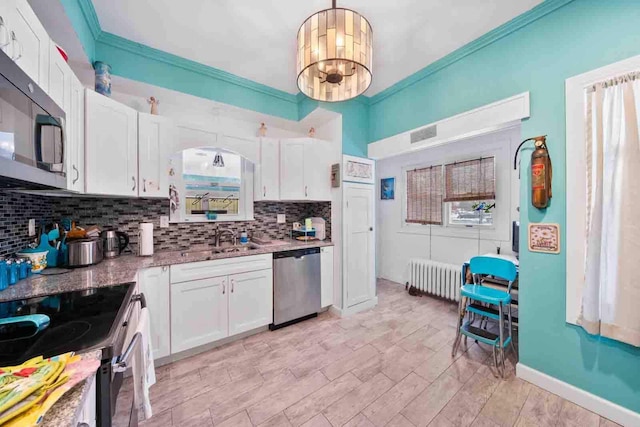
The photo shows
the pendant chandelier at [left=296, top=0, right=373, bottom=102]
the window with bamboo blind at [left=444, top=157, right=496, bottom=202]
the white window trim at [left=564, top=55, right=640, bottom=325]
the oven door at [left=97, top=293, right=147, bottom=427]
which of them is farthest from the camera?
the window with bamboo blind at [left=444, top=157, right=496, bottom=202]

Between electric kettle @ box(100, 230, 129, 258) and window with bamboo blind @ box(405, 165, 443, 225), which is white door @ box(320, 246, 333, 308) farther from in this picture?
electric kettle @ box(100, 230, 129, 258)

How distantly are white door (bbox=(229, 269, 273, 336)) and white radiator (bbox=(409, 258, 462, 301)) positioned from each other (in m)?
2.33

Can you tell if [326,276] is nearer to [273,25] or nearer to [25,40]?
[273,25]

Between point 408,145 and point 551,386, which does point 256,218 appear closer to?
point 408,145

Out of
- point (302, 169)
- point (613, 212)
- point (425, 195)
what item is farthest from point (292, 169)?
point (613, 212)

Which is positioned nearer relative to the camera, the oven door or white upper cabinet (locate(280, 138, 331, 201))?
the oven door

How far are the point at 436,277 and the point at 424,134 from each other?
2.08 meters

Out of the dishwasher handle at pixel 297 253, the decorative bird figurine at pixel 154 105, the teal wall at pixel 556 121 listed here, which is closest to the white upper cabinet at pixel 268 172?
the dishwasher handle at pixel 297 253

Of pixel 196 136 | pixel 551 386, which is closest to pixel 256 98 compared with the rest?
pixel 196 136

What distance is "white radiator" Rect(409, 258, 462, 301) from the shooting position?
3260 mm

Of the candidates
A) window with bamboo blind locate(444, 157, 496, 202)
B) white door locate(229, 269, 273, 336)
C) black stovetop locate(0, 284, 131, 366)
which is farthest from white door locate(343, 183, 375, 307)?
black stovetop locate(0, 284, 131, 366)

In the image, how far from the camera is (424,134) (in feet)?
8.35

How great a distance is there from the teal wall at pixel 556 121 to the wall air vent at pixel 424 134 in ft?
1.28

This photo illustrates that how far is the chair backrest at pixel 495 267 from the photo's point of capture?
2.13 metres
